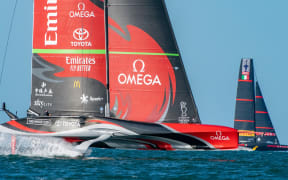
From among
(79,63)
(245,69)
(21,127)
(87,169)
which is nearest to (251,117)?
(245,69)

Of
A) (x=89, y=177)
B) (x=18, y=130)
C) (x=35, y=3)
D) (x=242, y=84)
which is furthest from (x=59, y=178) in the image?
(x=242, y=84)

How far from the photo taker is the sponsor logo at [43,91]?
19.9m

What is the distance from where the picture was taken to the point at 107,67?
1975 cm

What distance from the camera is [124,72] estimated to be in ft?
64.7

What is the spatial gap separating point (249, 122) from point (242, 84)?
2.96 meters

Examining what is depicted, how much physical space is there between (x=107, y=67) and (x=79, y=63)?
3.04 ft

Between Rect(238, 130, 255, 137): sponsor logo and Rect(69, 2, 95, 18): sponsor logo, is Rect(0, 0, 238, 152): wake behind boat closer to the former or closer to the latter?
Rect(69, 2, 95, 18): sponsor logo

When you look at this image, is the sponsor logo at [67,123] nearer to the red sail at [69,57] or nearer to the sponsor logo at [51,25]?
the red sail at [69,57]

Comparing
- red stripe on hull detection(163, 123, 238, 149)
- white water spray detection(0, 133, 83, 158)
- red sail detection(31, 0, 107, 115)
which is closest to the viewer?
red stripe on hull detection(163, 123, 238, 149)

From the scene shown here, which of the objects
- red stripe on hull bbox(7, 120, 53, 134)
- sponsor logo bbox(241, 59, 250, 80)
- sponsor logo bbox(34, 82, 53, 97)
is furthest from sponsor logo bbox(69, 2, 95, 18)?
sponsor logo bbox(241, 59, 250, 80)

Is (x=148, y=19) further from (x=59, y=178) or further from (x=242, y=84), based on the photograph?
(x=242, y=84)

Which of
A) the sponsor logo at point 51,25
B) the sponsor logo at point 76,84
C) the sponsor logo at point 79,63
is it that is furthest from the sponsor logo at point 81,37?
the sponsor logo at point 76,84

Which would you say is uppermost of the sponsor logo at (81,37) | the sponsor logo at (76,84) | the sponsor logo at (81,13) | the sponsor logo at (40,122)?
the sponsor logo at (81,13)

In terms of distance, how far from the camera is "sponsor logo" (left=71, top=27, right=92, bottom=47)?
19906mm
